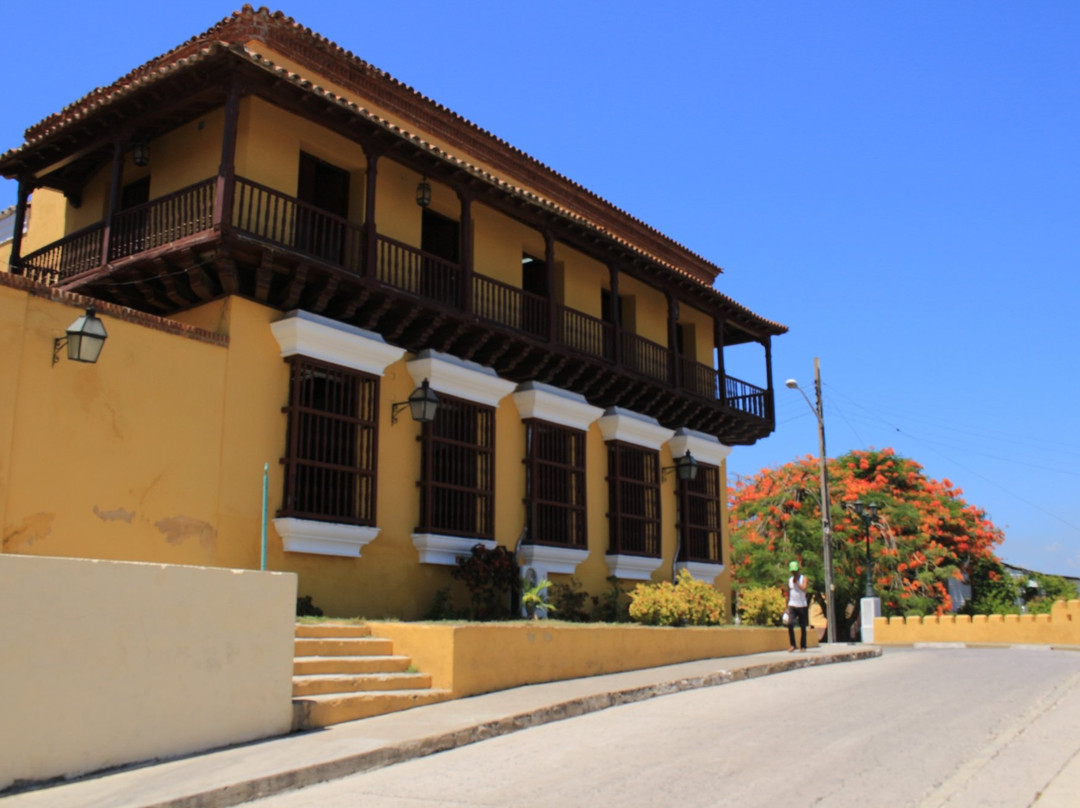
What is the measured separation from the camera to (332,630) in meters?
10.5

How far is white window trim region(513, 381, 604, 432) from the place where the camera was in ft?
53.9

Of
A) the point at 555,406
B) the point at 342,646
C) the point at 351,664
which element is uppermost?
the point at 555,406

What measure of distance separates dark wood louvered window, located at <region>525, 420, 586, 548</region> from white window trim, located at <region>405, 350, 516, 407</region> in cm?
111

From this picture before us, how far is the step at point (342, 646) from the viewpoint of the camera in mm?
9859

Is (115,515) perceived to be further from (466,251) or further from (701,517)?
(701,517)

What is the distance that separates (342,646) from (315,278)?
4718mm

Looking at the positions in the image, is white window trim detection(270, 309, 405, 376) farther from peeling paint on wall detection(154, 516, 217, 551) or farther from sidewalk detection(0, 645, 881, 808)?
sidewalk detection(0, 645, 881, 808)

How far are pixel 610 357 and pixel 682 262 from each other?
6226 millimetres

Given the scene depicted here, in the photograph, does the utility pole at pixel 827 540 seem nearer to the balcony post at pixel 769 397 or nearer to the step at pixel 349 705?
the balcony post at pixel 769 397

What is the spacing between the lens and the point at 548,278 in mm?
16219

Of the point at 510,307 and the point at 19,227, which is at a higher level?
the point at 19,227

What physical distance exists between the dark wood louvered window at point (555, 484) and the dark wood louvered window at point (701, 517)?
11.2ft

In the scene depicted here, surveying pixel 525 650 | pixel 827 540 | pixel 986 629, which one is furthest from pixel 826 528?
pixel 525 650

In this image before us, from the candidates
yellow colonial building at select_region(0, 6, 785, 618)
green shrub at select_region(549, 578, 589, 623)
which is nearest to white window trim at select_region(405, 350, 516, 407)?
yellow colonial building at select_region(0, 6, 785, 618)
